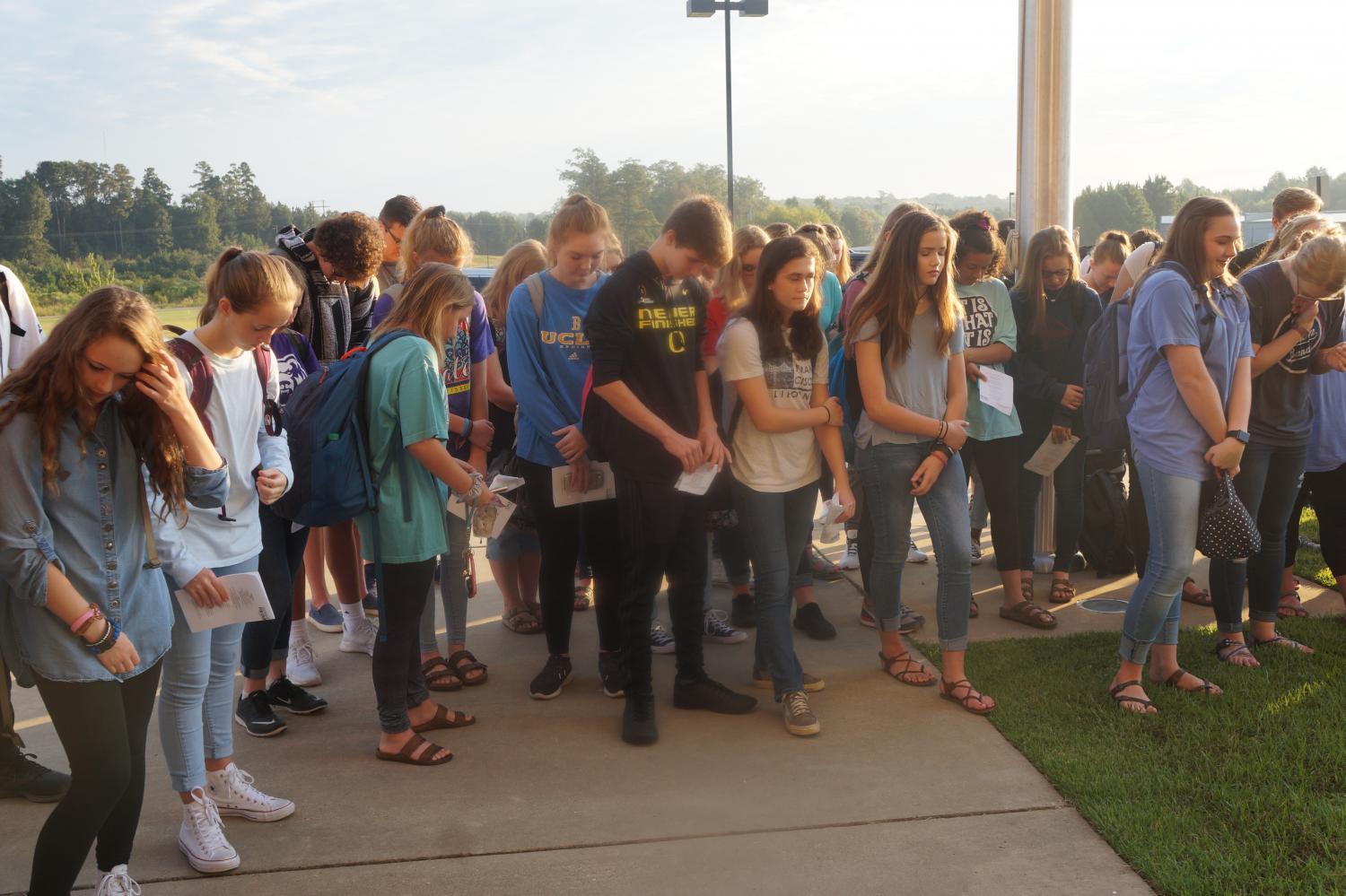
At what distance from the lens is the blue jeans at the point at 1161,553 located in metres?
4.16

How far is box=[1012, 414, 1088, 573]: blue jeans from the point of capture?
5738 mm

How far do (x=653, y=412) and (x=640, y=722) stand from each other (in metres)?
1.19

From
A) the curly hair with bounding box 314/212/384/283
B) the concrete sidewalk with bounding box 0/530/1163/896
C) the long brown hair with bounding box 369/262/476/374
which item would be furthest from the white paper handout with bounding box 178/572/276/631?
the curly hair with bounding box 314/212/384/283

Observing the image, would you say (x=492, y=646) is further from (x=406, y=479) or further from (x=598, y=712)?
(x=406, y=479)

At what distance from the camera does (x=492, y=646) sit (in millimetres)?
5391

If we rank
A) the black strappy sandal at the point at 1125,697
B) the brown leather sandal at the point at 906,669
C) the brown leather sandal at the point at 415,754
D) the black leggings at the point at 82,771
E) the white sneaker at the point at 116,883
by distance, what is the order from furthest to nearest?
the brown leather sandal at the point at 906,669 < the black strappy sandal at the point at 1125,697 < the brown leather sandal at the point at 415,754 < the white sneaker at the point at 116,883 < the black leggings at the point at 82,771

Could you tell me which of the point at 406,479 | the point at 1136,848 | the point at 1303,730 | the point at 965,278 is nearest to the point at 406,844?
the point at 406,479

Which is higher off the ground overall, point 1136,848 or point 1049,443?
point 1049,443

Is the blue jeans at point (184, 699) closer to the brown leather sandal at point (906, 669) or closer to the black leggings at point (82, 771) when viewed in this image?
the black leggings at point (82, 771)

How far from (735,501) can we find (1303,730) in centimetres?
223

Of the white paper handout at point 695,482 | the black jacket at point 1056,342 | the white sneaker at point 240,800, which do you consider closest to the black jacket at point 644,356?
the white paper handout at point 695,482

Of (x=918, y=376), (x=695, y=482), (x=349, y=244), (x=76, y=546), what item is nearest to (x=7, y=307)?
(x=349, y=244)

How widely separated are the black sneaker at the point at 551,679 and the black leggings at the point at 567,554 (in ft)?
0.15

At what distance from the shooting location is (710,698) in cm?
449
